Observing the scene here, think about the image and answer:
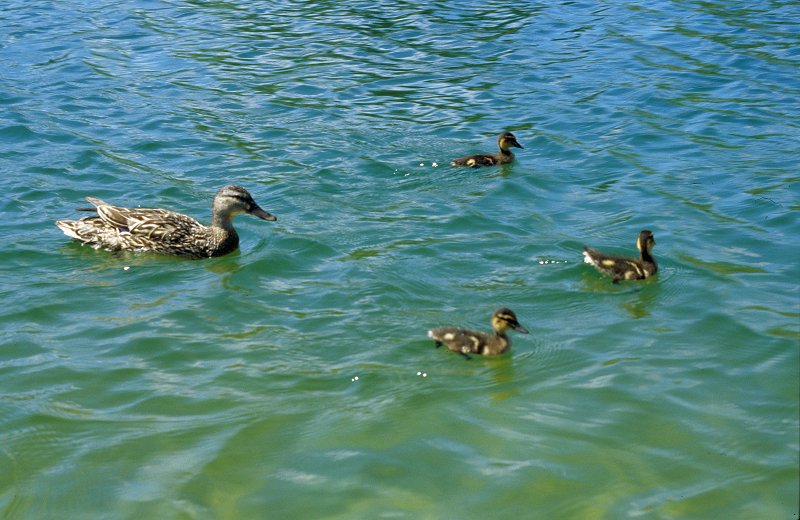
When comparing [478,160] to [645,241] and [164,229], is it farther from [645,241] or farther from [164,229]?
[164,229]

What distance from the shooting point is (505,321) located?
315 inches

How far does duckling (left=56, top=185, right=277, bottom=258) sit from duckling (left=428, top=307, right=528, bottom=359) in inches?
123

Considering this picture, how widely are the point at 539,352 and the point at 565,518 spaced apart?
208cm

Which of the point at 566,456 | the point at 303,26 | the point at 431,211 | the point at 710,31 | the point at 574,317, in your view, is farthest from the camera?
the point at 303,26

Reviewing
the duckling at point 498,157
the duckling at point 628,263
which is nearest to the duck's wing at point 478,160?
the duckling at point 498,157

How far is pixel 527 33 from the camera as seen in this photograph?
17.8 meters

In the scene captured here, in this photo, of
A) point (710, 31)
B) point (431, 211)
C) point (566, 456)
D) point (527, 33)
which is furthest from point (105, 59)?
point (566, 456)

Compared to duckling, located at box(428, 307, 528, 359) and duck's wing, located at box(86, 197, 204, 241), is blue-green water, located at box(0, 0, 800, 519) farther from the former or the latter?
duck's wing, located at box(86, 197, 204, 241)

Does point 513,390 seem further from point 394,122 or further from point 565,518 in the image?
point 394,122

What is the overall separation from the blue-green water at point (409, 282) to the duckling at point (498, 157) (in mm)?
183

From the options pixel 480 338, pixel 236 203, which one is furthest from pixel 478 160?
pixel 480 338

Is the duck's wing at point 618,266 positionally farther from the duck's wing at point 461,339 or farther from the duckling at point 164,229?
the duckling at point 164,229

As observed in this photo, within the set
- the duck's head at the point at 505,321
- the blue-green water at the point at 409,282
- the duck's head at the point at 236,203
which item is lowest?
the blue-green water at the point at 409,282

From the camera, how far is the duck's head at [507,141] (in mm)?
12430
